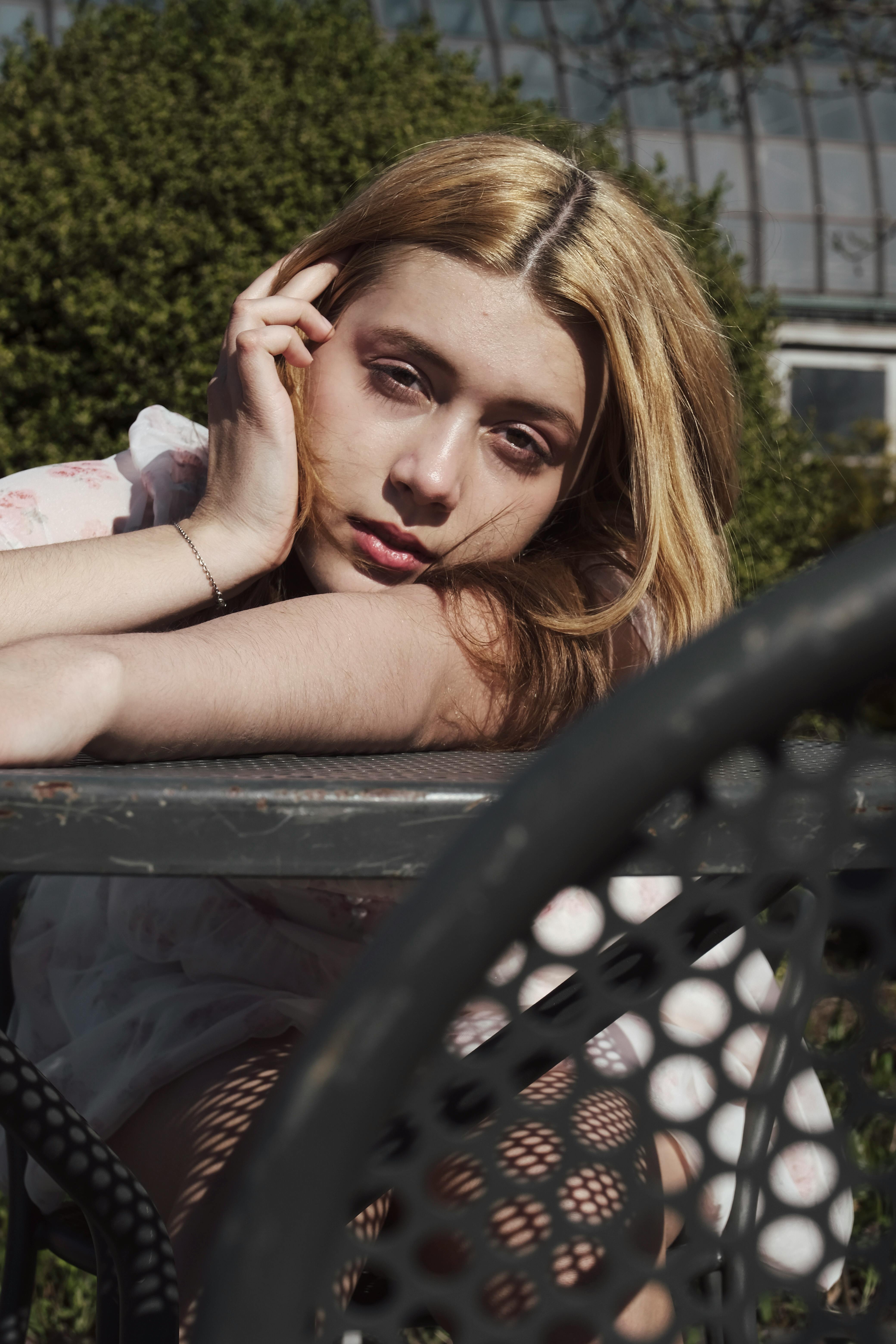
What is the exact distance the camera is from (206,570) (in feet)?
4.36

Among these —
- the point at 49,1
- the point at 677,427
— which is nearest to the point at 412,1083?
the point at 677,427

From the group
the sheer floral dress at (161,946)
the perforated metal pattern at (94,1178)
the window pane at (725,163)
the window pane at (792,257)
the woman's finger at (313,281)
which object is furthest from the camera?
the window pane at (725,163)

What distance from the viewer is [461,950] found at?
1.34 ft

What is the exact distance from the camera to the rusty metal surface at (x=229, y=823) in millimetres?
665

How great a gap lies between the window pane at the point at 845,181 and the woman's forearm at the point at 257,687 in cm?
953

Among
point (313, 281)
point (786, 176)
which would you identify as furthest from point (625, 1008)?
point (786, 176)

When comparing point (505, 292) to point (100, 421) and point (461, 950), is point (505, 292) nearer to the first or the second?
point (461, 950)

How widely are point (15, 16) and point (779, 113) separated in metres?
5.67

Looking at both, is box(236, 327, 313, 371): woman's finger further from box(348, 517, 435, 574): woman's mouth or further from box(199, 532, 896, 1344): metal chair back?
box(199, 532, 896, 1344): metal chair back

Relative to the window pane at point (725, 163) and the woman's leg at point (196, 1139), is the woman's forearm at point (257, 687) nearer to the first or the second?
the woman's leg at point (196, 1139)

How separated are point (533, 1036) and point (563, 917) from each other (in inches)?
39.4

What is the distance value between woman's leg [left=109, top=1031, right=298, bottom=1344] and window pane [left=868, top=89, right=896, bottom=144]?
10268 mm

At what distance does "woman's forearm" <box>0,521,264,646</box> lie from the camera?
1.21 m

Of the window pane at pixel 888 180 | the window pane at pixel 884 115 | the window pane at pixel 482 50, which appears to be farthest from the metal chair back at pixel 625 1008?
the window pane at pixel 884 115
